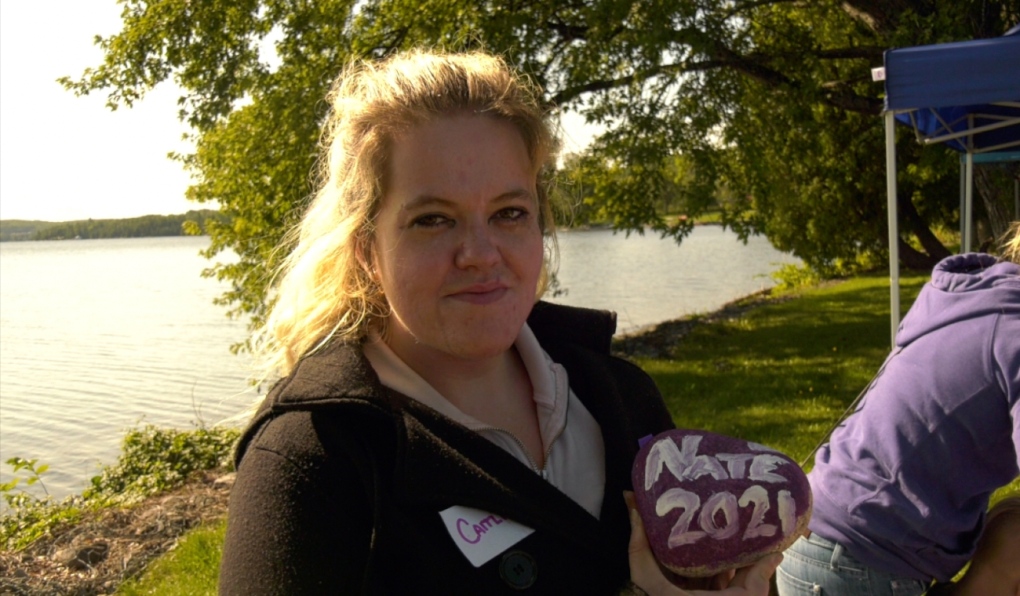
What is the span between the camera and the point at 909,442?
7.13 feet

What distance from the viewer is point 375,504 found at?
1.42m

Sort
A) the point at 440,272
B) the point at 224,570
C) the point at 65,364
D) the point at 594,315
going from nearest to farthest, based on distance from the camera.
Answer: the point at 224,570
the point at 440,272
the point at 594,315
the point at 65,364

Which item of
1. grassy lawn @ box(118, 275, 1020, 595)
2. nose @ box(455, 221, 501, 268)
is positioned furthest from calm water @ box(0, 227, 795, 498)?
grassy lawn @ box(118, 275, 1020, 595)

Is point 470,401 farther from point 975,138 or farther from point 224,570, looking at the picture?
point 975,138

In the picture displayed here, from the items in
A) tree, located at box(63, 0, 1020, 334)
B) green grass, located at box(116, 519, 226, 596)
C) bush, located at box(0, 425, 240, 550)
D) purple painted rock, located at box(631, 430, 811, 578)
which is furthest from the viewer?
tree, located at box(63, 0, 1020, 334)

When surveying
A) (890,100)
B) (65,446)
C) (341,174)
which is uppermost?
(890,100)

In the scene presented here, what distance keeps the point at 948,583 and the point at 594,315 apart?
4.08 feet

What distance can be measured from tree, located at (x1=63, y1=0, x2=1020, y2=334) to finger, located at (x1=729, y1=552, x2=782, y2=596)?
7.87 metres

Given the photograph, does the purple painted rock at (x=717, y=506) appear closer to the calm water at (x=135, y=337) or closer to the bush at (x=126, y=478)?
the calm water at (x=135, y=337)

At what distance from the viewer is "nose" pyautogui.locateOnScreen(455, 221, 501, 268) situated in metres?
1.59

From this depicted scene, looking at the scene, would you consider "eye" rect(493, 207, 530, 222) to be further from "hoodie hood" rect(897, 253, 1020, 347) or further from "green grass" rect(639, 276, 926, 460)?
"green grass" rect(639, 276, 926, 460)

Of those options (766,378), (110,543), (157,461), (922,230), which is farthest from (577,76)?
(922,230)

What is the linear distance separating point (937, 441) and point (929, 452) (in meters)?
0.03

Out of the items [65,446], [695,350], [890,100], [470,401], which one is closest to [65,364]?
[65,446]
